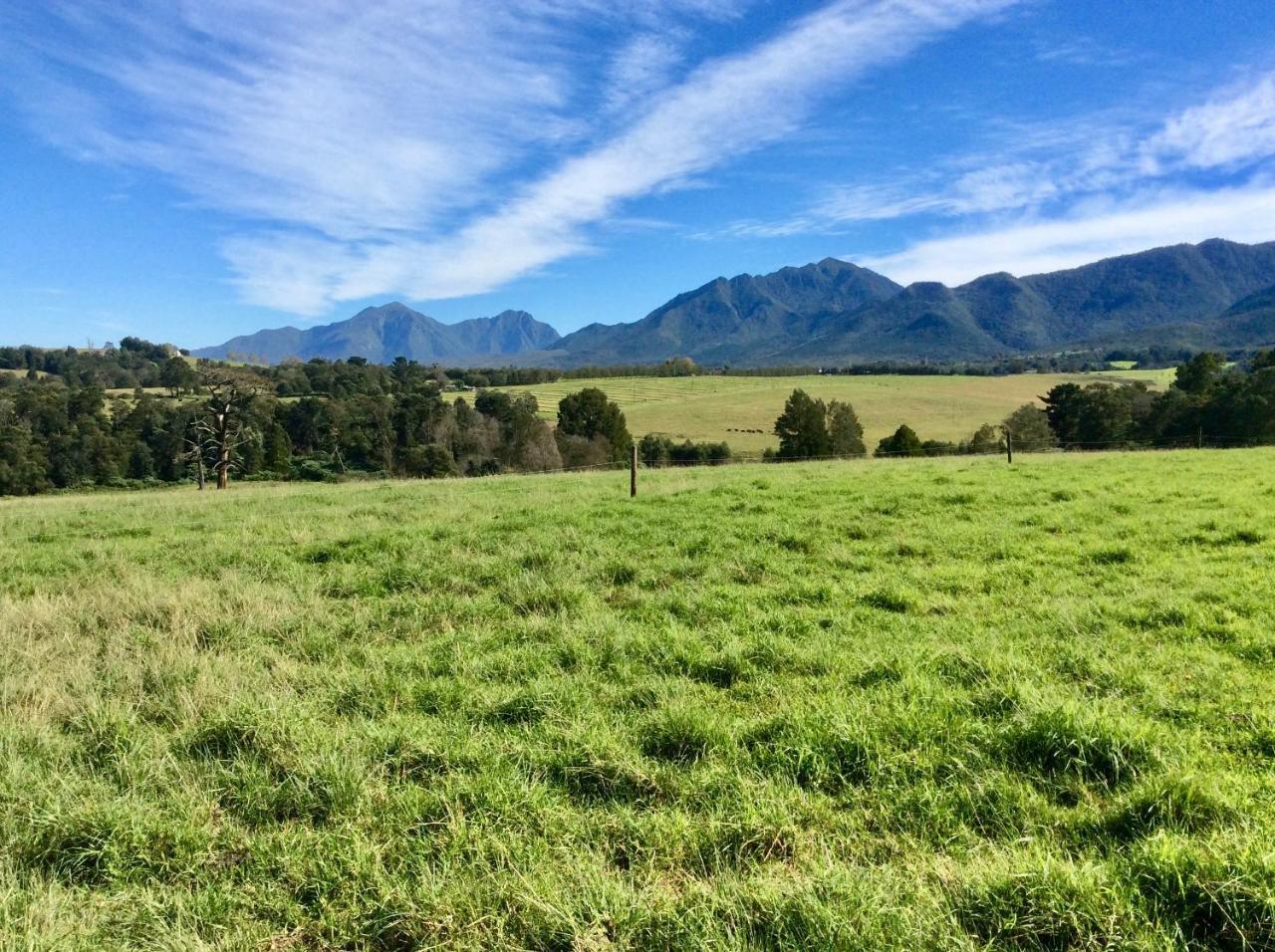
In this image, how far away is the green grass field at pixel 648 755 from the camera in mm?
3094

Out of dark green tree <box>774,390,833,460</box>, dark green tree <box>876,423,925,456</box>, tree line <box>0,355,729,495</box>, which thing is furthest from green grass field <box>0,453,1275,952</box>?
dark green tree <box>774,390,833,460</box>

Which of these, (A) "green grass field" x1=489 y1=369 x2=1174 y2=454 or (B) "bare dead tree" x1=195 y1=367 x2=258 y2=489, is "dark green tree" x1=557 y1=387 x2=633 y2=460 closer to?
(A) "green grass field" x1=489 y1=369 x2=1174 y2=454

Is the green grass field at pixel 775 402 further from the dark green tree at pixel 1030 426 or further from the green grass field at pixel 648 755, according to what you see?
the green grass field at pixel 648 755

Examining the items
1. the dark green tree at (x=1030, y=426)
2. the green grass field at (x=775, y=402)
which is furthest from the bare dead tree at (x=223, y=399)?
the dark green tree at (x=1030, y=426)

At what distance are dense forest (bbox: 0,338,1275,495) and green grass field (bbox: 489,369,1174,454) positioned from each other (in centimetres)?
786

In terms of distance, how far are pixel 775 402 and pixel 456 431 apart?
50.5 meters

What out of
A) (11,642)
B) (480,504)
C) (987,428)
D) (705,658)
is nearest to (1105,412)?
(987,428)

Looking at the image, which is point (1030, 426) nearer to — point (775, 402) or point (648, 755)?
point (775, 402)

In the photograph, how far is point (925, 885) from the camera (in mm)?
3211

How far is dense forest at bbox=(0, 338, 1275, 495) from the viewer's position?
59625 millimetres

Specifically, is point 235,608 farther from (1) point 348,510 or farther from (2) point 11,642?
(1) point 348,510

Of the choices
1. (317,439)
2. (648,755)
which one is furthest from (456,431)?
(648,755)

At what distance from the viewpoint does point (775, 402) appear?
104 meters

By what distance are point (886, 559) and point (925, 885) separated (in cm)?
734
